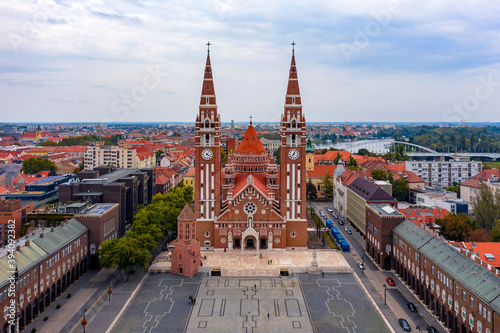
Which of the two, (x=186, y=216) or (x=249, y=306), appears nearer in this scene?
(x=249, y=306)

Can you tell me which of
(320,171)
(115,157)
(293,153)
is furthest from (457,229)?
(115,157)

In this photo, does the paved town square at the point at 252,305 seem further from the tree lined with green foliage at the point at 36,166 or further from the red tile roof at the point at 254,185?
the tree lined with green foliage at the point at 36,166

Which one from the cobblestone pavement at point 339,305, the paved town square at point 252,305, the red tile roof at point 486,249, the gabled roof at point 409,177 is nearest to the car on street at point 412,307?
the cobblestone pavement at point 339,305

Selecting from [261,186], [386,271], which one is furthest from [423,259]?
[261,186]

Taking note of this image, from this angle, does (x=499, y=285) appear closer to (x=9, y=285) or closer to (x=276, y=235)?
(x=276, y=235)

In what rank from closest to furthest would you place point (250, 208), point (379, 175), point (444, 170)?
point (250, 208), point (379, 175), point (444, 170)

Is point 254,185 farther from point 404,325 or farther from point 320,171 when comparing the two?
point 320,171
